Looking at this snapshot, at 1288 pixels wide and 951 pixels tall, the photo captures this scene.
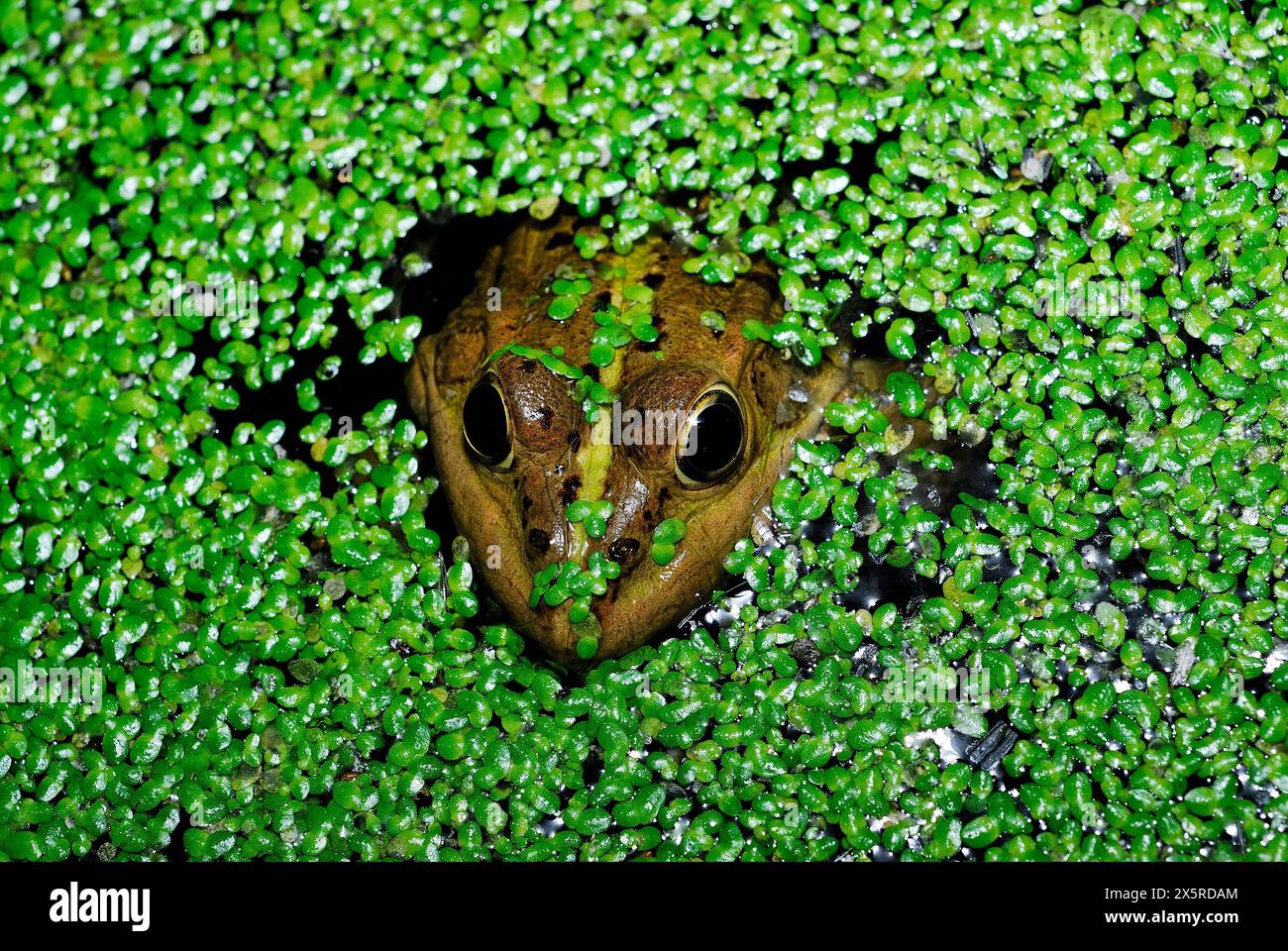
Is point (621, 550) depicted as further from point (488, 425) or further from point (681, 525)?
point (488, 425)

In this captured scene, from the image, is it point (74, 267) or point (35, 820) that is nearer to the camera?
point (35, 820)

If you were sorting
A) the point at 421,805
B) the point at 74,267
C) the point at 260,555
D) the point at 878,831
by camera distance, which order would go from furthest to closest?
1. the point at 74,267
2. the point at 260,555
3. the point at 421,805
4. the point at 878,831

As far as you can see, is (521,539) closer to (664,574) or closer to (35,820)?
(664,574)

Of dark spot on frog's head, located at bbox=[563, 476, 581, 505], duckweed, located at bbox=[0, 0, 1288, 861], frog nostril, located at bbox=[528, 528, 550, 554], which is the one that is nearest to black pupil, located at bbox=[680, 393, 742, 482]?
duckweed, located at bbox=[0, 0, 1288, 861]

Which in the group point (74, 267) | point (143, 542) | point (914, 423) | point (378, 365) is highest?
point (74, 267)

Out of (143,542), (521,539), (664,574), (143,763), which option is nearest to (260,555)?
(143,542)

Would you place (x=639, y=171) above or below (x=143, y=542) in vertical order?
above

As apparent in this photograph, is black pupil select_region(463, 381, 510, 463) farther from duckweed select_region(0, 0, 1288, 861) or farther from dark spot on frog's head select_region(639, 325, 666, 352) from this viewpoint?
dark spot on frog's head select_region(639, 325, 666, 352)

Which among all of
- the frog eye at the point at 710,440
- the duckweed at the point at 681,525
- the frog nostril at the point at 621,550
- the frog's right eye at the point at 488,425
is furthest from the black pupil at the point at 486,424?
the frog eye at the point at 710,440
